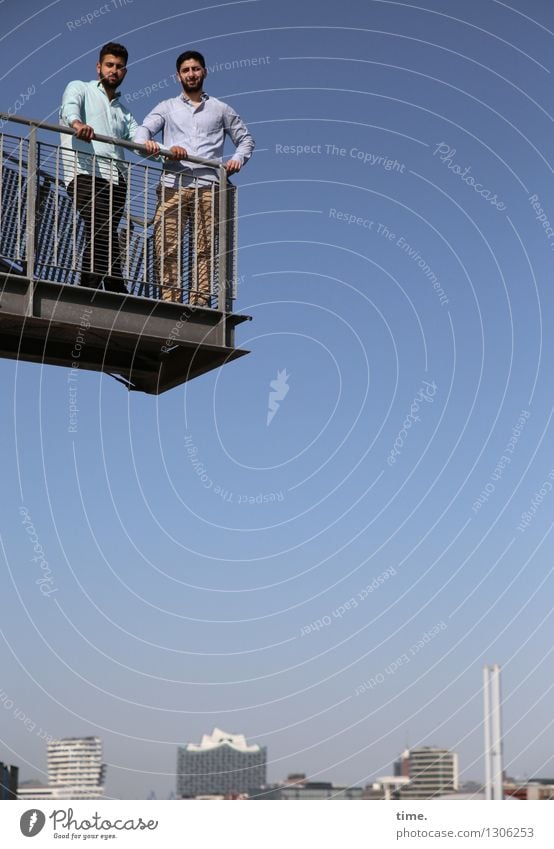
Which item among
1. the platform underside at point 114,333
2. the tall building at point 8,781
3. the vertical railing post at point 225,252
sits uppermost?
the vertical railing post at point 225,252

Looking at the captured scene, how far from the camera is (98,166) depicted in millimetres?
18016

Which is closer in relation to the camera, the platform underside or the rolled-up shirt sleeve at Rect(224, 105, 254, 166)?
the platform underside

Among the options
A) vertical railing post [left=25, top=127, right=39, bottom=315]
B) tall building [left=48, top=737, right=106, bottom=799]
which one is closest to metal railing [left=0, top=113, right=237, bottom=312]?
vertical railing post [left=25, top=127, right=39, bottom=315]

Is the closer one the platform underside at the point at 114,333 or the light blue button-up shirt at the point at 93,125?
the platform underside at the point at 114,333

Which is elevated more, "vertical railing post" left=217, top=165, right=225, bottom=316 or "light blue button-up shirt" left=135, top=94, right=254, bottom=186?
"light blue button-up shirt" left=135, top=94, right=254, bottom=186

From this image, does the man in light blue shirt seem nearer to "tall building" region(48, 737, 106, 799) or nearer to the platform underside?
the platform underside

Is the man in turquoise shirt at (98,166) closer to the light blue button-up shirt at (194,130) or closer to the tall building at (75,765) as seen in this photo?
the light blue button-up shirt at (194,130)

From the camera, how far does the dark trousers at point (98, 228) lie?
17578 mm

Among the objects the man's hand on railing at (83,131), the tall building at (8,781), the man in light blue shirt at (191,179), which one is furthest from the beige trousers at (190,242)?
the tall building at (8,781)

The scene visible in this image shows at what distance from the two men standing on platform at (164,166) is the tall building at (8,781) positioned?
8.77 m

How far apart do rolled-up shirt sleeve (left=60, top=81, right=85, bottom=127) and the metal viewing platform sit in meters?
0.36

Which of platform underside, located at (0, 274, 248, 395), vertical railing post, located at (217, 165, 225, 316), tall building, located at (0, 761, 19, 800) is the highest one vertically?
vertical railing post, located at (217, 165, 225, 316)

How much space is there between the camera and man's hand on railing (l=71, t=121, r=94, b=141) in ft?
56.9
